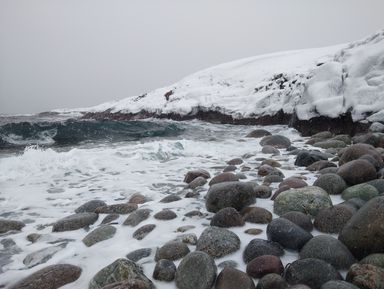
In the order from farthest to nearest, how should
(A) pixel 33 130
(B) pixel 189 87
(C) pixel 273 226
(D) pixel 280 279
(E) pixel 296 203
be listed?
(B) pixel 189 87 < (A) pixel 33 130 < (E) pixel 296 203 < (C) pixel 273 226 < (D) pixel 280 279

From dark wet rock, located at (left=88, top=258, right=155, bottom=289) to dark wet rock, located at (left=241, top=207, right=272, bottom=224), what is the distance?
1.24 m

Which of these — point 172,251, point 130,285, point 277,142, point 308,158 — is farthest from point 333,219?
point 277,142

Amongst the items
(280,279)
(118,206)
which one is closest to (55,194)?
(118,206)

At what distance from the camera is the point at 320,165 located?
17.2 ft

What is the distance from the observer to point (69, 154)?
7.90 metres

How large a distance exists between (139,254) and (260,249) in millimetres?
1042

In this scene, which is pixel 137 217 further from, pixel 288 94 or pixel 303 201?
pixel 288 94

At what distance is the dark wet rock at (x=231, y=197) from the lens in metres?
3.71

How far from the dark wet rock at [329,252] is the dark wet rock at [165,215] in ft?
5.01

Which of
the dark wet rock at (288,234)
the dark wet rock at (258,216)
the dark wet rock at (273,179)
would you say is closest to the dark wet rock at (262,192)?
the dark wet rock at (258,216)

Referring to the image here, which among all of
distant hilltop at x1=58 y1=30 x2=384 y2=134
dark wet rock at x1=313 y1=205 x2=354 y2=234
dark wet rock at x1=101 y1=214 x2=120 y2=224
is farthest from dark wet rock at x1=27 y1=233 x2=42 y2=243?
distant hilltop at x1=58 y1=30 x2=384 y2=134

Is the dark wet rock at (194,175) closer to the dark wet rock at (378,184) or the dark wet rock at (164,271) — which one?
the dark wet rock at (378,184)

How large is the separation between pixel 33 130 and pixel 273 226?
17244mm

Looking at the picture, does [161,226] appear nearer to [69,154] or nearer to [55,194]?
[55,194]
